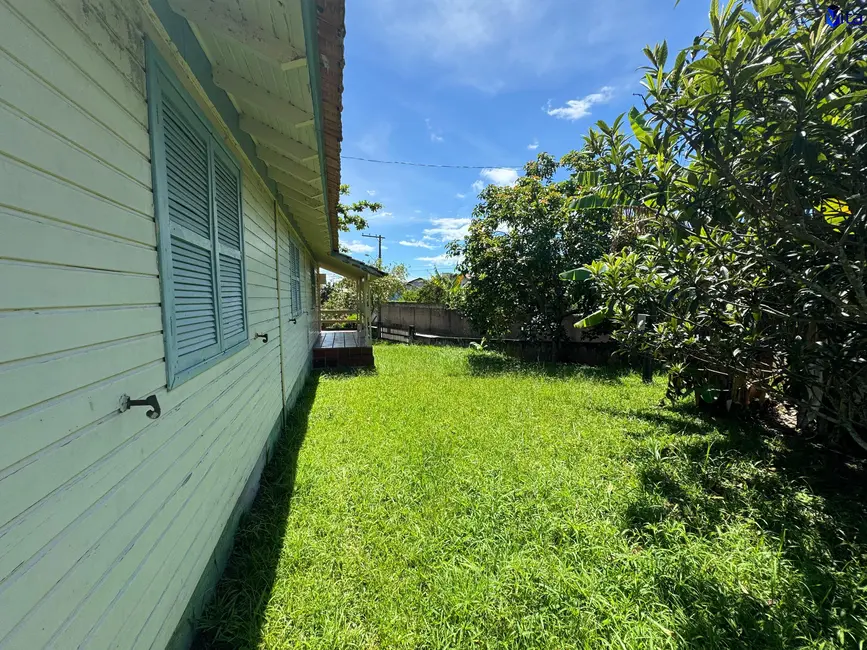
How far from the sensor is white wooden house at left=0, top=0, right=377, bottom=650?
916 millimetres

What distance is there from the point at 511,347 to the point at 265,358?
9.07 meters

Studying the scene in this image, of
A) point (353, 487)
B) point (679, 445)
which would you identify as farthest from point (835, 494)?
point (353, 487)

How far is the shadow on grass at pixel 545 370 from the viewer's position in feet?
27.8

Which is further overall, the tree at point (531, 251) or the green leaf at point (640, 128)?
the tree at point (531, 251)

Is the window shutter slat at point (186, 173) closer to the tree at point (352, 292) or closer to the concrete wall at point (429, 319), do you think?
the concrete wall at point (429, 319)

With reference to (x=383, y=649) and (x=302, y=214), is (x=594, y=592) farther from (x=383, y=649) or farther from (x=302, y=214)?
(x=302, y=214)

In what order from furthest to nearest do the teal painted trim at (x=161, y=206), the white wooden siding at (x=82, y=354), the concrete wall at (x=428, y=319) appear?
the concrete wall at (x=428, y=319), the teal painted trim at (x=161, y=206), the white wooden siding at (x=82, y=354)

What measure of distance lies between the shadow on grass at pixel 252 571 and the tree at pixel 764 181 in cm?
356

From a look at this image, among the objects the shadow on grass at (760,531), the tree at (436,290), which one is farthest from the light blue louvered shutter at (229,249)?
the tree at (436,290)

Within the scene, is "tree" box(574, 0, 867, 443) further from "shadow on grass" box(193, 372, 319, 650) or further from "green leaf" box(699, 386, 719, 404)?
"shadow on grass" box(193, 372, 319, 650)

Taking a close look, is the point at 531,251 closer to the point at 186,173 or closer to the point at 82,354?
the point at 186,173

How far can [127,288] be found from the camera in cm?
138

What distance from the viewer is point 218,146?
96.7 inches

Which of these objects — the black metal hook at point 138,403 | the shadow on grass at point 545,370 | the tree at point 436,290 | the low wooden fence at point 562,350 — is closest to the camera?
the black metal hook at point 138,403
